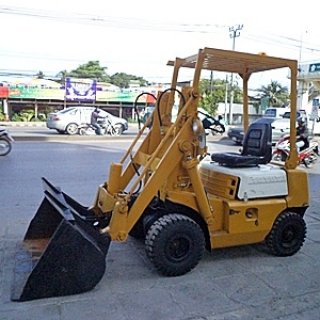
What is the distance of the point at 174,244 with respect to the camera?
3.71m

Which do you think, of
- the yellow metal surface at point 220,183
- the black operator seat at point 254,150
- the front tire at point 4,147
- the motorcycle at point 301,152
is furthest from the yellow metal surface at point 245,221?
the front tire at point 4,147

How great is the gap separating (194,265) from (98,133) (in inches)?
628

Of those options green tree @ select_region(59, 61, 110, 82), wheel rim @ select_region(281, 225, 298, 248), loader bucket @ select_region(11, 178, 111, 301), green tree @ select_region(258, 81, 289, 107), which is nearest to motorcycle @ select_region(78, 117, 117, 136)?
wheel rim @ select_region(281, 225, 298, 248)

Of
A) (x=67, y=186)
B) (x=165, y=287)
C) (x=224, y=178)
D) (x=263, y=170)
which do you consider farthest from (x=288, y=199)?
(x=67, y=186)

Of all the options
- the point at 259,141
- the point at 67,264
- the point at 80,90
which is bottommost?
the point at 67,264

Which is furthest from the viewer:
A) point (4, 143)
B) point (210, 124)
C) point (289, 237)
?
point (4, 143)

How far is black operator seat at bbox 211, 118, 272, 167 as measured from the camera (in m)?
4.32

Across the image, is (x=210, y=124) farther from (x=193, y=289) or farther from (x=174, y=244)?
(x=193, y=289)

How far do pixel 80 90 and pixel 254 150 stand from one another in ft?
99.3

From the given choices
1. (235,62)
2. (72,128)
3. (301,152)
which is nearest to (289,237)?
(235,62)

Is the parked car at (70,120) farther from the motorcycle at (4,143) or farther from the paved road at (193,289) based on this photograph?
the paved road at (193,289)

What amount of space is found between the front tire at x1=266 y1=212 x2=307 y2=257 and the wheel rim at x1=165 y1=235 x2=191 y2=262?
3.50 ft

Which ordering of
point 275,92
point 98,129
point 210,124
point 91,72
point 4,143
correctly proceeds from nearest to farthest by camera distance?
point 210,124 < point 4,143 < point 98,129 < point 275,92 < point 91,72

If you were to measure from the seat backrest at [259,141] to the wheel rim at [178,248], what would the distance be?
1426 mm
